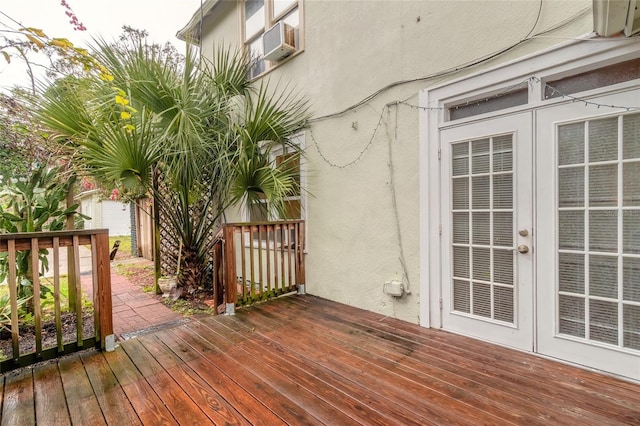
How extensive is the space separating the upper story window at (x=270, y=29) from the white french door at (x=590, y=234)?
362 cm

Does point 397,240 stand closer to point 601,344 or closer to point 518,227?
point 518,227

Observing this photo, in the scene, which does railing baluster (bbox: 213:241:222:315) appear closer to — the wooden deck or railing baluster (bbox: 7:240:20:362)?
the wooden deck

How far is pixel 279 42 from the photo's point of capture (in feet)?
14.8

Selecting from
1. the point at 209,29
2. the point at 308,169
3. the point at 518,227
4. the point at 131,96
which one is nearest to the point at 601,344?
the point at 518,227

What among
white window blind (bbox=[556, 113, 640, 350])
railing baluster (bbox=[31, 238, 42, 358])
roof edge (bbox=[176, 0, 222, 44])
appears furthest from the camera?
roof edge (bbox=[176, 0, 222, 44])

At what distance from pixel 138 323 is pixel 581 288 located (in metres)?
4.39

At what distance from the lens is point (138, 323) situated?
3.51 m

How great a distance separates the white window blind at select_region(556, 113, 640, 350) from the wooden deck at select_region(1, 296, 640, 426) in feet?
1.36

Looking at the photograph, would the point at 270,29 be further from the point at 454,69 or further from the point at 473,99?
the point at 473,99

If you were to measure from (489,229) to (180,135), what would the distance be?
3.39 metres

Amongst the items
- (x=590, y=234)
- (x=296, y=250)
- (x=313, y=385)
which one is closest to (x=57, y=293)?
(x=313, y=385)

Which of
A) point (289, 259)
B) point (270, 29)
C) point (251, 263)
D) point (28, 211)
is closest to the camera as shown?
point (28, 211)

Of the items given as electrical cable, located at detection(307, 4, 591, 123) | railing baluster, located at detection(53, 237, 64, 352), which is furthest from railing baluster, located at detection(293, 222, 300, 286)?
railing baluster, located at detection(53, 237, 64, 352)

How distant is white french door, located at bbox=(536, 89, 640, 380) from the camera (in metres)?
2.15
